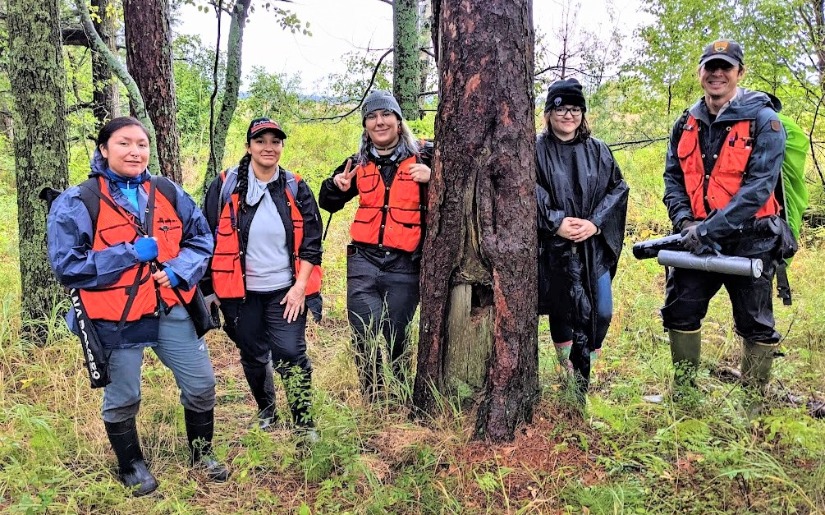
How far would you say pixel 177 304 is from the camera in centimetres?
294

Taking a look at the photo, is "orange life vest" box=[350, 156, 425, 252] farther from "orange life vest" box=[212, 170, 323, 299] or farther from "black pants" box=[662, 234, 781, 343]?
"black pants" box=[662, 234, 781, 343]

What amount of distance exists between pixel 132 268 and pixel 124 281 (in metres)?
0.07

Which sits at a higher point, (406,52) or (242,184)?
(406,52)

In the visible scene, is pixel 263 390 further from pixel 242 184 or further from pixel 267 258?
pixel 242 184

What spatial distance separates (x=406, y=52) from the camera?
5.46 meters

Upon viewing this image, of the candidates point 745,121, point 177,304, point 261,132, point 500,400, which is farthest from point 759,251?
point 177,304

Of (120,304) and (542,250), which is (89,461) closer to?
(120,304)

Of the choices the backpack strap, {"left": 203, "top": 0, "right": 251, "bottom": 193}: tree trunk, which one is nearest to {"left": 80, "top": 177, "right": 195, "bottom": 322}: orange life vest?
the backpack strap

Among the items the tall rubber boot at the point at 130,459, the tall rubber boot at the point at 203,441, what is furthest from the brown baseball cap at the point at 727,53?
the tall rubber boot at the point at 130,459

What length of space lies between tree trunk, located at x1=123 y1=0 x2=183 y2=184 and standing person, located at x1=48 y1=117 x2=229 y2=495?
3.02 m

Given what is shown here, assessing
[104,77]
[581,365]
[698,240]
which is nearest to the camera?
[698,240]

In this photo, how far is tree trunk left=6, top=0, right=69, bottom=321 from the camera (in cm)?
426

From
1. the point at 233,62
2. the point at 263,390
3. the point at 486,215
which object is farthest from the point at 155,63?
the point at 486,215

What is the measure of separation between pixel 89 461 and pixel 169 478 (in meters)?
0.55
